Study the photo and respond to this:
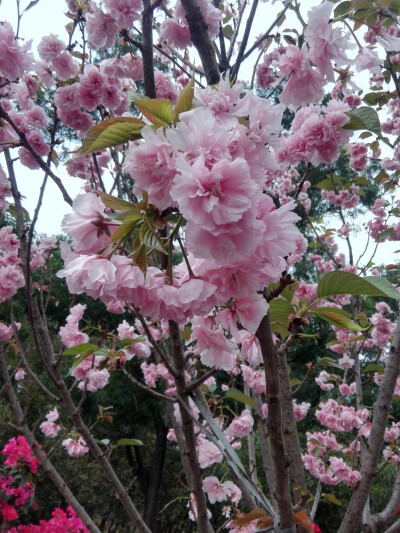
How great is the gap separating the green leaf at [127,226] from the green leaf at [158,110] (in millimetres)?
119

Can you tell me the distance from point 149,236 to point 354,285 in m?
0.36

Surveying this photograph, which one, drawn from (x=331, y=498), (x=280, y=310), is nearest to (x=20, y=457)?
(x=331, y=498)

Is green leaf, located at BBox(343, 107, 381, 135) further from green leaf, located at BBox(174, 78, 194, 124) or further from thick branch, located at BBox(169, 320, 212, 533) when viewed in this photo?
thick branch, located at BBox(169, 320, 212, 533)

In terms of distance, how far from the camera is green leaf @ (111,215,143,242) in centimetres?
55

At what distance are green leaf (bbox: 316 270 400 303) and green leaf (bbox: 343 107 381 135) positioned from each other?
34 centimetres

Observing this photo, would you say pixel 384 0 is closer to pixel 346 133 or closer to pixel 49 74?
pixel 346 133

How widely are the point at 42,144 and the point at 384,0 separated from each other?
1463 millimetres

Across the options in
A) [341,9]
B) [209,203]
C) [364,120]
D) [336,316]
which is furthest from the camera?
[341,9]

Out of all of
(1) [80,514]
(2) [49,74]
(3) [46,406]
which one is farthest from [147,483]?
(2) [49,74]

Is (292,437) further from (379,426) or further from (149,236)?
(149,236)

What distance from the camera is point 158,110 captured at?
0.56 metres

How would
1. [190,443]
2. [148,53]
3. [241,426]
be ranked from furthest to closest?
[241,426], [190,443], [148,53]

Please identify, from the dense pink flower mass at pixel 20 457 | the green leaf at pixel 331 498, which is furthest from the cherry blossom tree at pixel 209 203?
the dense pink flower mass at pixel 20 457

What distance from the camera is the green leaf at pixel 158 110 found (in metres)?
0.56
